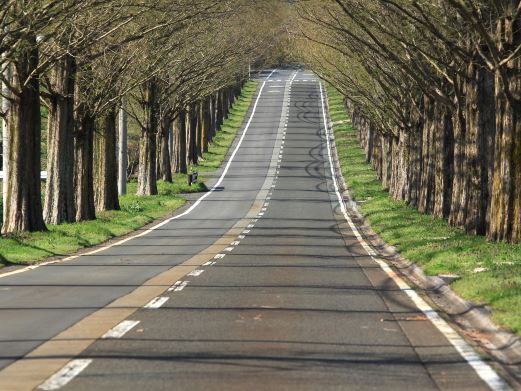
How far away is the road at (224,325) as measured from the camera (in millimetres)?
8602

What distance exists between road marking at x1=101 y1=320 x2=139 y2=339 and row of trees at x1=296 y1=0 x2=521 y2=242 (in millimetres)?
10168

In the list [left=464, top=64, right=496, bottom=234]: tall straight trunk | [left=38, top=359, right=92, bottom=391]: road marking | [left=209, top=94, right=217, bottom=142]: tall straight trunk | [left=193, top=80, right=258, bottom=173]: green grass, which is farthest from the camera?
[left=209, top=94, right=217, bottom=142]: tall straight trunk

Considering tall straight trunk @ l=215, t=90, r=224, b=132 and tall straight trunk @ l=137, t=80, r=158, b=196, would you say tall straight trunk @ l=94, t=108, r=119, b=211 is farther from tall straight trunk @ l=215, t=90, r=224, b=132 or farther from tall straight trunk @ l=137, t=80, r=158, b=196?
tall straight trunk @ l=215, t=90, r=224, b=132

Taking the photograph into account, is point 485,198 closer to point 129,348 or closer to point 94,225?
point 94,225

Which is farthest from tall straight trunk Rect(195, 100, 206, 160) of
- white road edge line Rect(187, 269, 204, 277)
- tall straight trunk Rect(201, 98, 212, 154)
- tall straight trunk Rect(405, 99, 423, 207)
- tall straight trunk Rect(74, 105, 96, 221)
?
white road edge line Rect(187, 269, 204, 277)

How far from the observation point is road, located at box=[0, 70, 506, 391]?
339 inches

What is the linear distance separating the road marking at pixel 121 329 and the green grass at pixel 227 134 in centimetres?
6386

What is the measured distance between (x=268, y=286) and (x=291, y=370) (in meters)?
7.56

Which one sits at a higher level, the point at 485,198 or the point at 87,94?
the point at 87,94

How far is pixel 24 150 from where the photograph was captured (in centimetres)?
2739

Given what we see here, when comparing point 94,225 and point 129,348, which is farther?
point 94,225

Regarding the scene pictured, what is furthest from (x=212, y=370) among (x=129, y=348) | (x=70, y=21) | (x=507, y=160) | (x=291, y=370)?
(x=70, y=21)

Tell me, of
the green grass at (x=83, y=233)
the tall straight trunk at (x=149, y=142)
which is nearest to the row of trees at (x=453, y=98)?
the green grass at (x=83, y=233)

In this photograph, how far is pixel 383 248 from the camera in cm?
2745
